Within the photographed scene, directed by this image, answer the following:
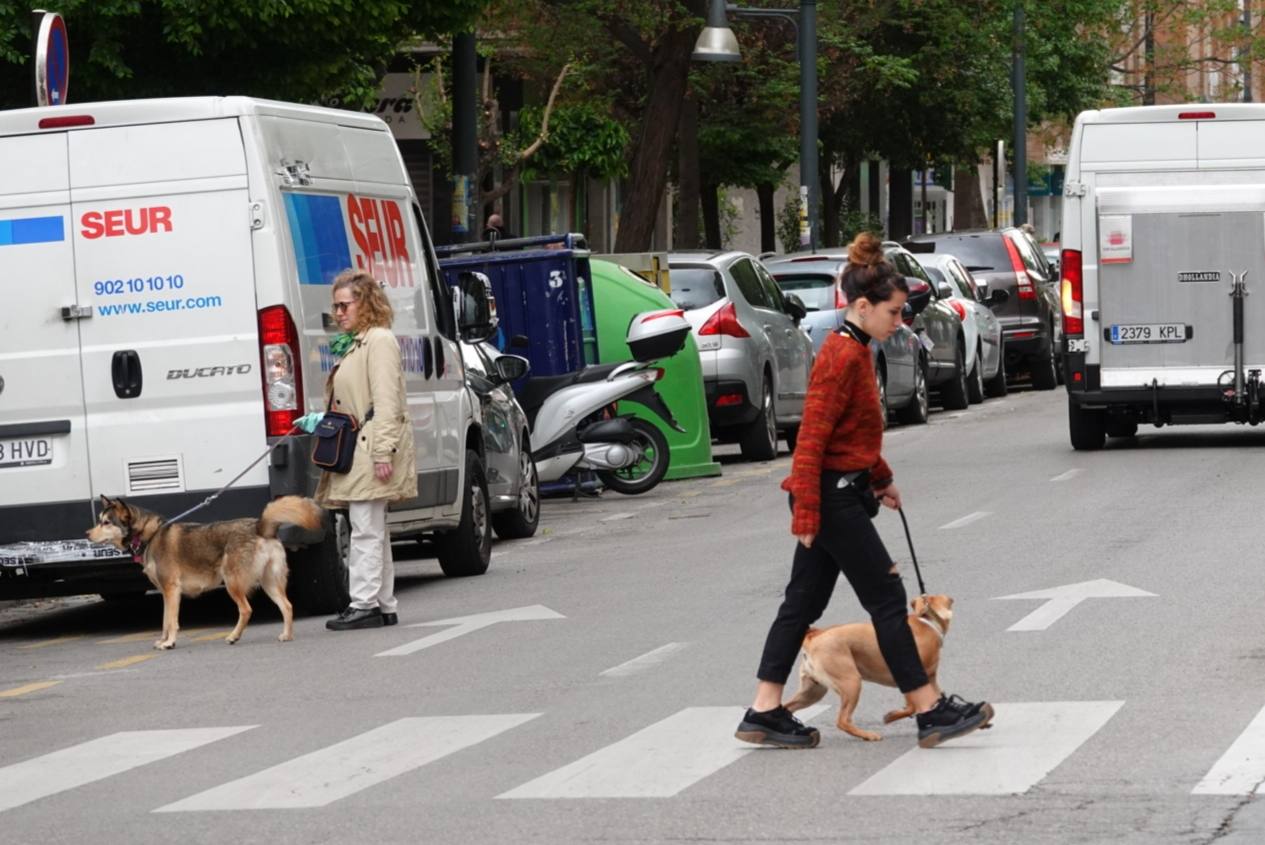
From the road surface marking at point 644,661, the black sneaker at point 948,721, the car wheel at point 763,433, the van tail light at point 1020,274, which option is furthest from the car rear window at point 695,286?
the black sneaker at point 948,721

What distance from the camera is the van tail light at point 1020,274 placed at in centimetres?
3319

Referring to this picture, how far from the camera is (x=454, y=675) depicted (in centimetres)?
1083

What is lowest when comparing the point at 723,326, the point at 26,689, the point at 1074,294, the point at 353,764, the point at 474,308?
the point at 26,689

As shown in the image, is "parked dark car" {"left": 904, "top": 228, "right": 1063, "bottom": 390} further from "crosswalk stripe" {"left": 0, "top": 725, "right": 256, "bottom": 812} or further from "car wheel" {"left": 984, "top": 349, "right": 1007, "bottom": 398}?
"crosswalk stripe" {"left": 0, "top": 725, "right": 256, "bottom": 812}

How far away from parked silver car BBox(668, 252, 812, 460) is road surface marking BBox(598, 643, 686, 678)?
1007 centimetres

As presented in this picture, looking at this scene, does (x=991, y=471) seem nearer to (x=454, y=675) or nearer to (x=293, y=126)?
(x=293, y=126)

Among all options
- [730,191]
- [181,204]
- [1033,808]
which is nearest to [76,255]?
[181,204]

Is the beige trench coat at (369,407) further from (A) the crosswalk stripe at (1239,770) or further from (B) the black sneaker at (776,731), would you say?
(A) the crosswalk stripe at (1239,770)

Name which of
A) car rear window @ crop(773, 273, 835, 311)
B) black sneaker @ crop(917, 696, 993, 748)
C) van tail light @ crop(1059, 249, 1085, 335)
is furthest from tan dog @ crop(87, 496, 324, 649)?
car rear window @ crop(773, 273, 835, 311)

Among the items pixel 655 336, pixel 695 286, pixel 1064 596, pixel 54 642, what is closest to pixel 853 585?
pixel 1064 596

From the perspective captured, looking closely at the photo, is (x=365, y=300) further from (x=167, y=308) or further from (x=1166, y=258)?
(x=1166, y=258)

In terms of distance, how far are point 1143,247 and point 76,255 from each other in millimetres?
10476

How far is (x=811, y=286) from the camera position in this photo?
1014 inches

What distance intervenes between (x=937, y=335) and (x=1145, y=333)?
25.8 feet
